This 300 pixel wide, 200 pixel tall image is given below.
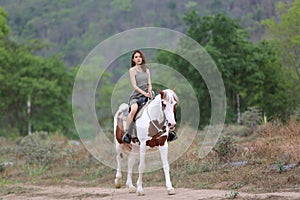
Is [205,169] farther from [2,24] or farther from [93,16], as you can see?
[93,16]

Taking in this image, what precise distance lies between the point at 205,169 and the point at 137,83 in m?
4.18

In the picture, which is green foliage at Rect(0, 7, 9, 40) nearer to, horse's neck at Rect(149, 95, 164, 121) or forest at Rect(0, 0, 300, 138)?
forest at Rect(0, 0, 300, 138)

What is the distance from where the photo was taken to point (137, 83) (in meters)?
11.2

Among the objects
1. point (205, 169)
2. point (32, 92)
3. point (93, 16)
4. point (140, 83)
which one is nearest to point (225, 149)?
point (205, 169)

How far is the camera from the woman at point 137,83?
11.2 m

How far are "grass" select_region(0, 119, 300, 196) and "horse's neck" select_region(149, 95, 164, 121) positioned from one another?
2026 millimetres

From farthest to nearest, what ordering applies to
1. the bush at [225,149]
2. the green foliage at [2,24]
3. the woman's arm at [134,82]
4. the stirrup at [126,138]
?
the green foliage at [2,24] < the bush at [225,149] < the stirrup at [126,138] < the woman's arm at [134,82]

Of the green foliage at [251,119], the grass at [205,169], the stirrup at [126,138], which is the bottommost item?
the grass at [205,169]

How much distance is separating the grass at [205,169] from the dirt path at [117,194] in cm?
34

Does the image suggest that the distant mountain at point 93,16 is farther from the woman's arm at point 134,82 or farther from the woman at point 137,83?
the woman's arm at point 134,82

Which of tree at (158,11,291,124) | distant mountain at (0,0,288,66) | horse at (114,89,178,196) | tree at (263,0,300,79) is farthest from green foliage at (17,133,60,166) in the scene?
distant mountain at (0,0,288,66)

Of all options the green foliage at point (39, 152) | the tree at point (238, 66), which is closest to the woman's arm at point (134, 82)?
the green foliage at point (39, 152)

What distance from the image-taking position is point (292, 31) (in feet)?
135

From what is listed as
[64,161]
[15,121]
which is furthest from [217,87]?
[15,121]
